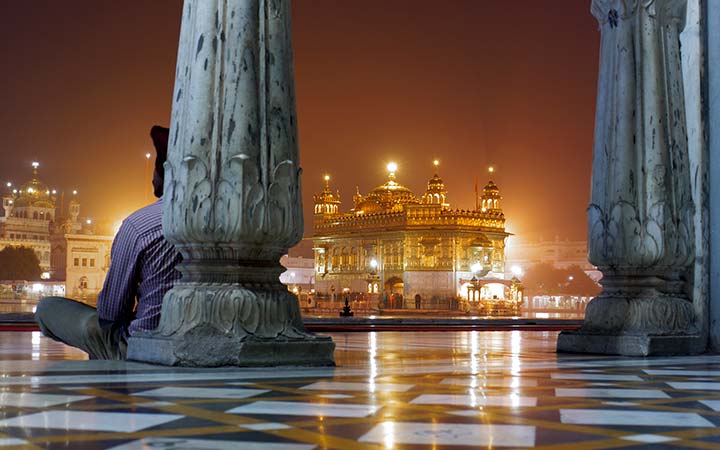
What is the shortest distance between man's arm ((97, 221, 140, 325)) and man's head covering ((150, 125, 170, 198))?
0.38m

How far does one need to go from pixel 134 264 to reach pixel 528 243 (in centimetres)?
11042

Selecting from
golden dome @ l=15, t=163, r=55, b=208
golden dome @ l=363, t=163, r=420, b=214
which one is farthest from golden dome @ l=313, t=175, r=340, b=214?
golden dome @ l=15, t=163, r=55, b=208

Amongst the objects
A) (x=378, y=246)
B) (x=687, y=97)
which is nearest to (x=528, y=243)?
(x=378, y=246)

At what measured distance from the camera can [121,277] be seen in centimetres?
477

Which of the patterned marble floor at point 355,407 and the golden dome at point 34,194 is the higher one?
the golden dome at point 34,194

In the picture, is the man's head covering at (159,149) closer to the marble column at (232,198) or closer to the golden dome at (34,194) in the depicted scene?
the marble column at (232,198)

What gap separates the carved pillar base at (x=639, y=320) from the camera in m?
6.06

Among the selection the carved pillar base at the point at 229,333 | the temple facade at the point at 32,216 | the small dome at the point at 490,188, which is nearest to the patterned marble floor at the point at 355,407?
the carved pillar base at the point at 229,333

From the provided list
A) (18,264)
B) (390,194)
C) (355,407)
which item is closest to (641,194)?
(355,407)

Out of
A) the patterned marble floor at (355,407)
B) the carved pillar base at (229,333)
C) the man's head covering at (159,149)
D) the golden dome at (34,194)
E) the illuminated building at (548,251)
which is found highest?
the golden dome at (34,194)

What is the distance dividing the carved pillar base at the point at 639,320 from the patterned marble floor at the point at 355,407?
1.33 meters

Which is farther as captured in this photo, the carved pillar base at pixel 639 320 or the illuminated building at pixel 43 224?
the illuminated building at pixel 43 224

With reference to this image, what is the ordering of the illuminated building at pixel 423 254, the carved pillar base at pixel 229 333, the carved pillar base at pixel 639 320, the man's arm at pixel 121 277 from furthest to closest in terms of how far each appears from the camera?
the illuminated building at pixel 423 254, the carved pillar base at pixel 639 320, the man's arm at pixel 121 277, the carved pillar base at pixel 229 333

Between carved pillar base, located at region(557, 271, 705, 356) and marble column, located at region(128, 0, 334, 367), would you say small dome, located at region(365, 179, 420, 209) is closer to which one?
carved pillar base, located at region(557, 271, 705, 356)
